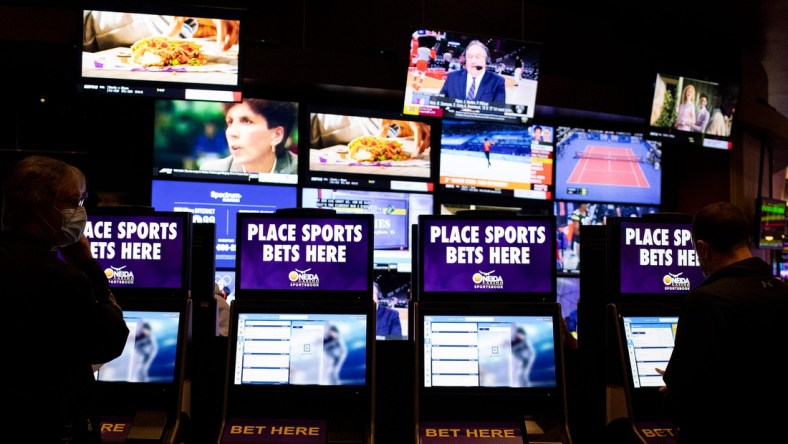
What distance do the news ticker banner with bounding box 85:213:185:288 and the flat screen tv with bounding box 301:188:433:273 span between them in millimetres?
3218

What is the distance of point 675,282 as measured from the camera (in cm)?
356

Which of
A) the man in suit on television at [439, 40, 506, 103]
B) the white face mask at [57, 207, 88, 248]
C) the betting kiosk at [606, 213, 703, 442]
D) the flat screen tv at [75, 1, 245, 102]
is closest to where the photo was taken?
the white face mask at [57, 207, 88, 248]

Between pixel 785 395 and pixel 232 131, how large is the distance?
16.1ft

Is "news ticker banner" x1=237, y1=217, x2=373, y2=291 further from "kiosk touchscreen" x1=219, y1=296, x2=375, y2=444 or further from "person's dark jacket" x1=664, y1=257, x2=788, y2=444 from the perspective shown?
"person's dark jacket" x1=664, y1=257, x2=788, y2=444

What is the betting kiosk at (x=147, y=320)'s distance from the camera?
10.3 ft

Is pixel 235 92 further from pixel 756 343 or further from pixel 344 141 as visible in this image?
pixel 756 343

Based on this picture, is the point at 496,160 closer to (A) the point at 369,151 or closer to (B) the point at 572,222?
(B) the point at 572,222

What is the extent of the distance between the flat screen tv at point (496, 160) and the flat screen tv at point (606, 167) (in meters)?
0.22

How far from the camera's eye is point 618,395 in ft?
11.0

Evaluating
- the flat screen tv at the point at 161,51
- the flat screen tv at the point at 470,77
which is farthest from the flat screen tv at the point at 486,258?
the flat screen tv at the point at 470,77

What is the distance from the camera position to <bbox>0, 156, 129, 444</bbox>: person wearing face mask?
2.02 m

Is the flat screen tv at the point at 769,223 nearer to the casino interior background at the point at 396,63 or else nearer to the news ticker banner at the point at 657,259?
the casino interior background at the point at 396,63

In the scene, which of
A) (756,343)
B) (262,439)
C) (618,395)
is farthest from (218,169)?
(756,343)

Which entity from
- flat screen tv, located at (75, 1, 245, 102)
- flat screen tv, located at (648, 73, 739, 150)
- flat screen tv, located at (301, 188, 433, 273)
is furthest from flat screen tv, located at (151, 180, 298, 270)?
flat screen tv, located at (648, 73, 739, 150)
